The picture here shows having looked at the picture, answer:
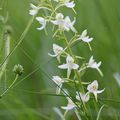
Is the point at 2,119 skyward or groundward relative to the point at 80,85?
groundward

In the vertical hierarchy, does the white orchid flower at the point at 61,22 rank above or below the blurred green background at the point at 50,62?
above

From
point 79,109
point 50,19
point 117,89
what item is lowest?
A: point 117,89

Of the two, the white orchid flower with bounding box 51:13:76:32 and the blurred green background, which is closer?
the white orchid flower with bounding box 51:13:76:32

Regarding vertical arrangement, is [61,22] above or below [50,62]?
above

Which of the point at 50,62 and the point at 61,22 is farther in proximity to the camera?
the point at 50,62

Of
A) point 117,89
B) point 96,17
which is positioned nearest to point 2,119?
point 117,89

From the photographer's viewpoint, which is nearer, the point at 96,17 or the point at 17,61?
the point at 17,61

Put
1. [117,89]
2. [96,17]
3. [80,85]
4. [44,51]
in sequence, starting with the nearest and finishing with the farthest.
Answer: [80,85], [117,89], [44,51], [96,17]

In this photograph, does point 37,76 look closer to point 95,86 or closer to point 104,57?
point 104,57

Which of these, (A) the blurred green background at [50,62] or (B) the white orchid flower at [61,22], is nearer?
(B) the white orchid flower at [61,22]

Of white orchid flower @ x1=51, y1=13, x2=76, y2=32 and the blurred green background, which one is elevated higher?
white orchid flower @ x1=51, y1=13, x2=76, y2=32

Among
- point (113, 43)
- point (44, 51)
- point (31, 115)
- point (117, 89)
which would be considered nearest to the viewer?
point (31, 115)
